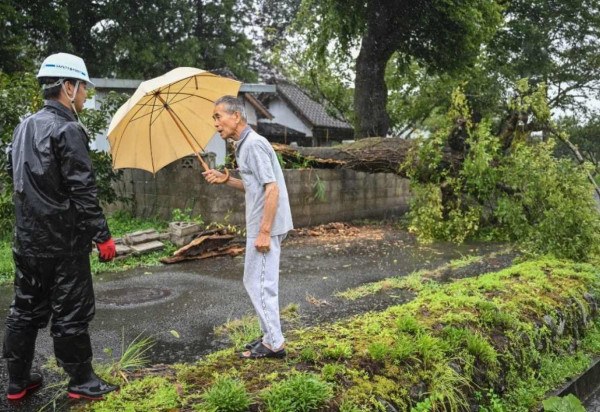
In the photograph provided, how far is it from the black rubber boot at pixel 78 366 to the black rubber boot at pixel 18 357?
202mm

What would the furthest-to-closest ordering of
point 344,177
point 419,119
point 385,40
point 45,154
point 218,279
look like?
point 419,119 → point 385,40 → point 344,177 → point 218,279 → point 45,154

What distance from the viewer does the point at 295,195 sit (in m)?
10.7

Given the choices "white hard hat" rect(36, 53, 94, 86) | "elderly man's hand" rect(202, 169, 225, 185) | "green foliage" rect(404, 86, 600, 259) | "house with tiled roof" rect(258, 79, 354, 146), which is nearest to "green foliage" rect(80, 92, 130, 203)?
"green foliage" rect(404, 86, 600, 259)

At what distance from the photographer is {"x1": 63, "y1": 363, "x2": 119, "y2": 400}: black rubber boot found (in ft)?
10.1

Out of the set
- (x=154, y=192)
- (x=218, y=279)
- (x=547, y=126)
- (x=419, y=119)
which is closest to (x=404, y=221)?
(x=547, y=126)

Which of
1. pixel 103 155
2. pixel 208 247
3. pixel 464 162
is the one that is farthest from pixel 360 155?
pixel 103 155

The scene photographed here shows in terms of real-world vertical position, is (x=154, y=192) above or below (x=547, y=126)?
below

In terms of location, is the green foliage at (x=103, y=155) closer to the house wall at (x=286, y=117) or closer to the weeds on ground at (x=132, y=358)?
the weeds on ground at (x=132, y=358)

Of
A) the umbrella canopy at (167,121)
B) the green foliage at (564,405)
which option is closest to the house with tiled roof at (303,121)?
the umbrella canopy at (167,121)

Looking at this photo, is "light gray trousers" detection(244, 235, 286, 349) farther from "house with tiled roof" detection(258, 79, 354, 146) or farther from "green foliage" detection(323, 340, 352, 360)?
"house with tiled roof" detection(258, 79, 354, 146)

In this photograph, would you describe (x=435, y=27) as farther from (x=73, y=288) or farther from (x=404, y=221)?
(x=73, y=288)

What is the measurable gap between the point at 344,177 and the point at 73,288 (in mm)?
9256

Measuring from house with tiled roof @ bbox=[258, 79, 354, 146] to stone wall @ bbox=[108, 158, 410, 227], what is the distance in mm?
13387

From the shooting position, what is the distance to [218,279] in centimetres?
685
